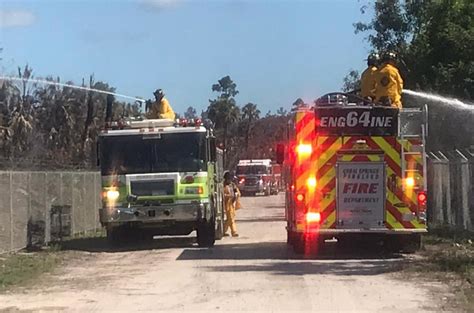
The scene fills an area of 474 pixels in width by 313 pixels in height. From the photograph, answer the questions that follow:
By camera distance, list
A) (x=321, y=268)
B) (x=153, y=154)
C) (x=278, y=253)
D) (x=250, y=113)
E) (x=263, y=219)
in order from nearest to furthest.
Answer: (x=321, y=268) < (x=278, y=253) < (x=153, y=154) < (x=263, y=219) < (x=250, y=113)

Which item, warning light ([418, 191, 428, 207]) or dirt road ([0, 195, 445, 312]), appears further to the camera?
warning light ([418, 191, 428, 207])

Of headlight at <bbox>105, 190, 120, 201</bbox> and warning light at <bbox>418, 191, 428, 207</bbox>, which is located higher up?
headlight at <bbox>105, 190, 120, 201</bbox>

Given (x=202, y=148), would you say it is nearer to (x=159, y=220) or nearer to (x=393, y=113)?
(x=159, y=220)

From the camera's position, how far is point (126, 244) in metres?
21.9

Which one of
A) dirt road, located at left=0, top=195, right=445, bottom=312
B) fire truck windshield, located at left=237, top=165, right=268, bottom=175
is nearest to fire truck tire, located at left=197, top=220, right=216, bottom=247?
dirt road, located at left=0, top=195, right=445, bottom=312

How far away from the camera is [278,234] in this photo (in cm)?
2441

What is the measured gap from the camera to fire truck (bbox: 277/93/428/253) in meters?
16.9

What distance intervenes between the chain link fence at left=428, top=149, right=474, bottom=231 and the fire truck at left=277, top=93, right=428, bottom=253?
431 cm

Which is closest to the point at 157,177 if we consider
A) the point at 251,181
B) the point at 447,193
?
the point at 447,193

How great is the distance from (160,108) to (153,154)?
2.24 metres

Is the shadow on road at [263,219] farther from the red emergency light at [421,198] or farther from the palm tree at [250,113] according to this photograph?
the palm tree at [250,113]

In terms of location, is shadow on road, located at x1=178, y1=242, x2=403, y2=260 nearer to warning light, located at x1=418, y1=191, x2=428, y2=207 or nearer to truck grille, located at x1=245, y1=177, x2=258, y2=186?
warning light, located at x1=418, y1=191, x2=428, y2=207

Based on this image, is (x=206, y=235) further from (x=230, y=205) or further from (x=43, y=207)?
(x=43, y=207)

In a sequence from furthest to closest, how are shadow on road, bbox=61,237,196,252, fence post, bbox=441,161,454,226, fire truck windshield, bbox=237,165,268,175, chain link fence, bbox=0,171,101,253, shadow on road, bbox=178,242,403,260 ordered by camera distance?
fire truck windshield, bbox=237,165,268,175
fence post, bbox=441,161,454,226
shadow on road, bbox=61,237,196,252
chain link fence, bbox=0,171,101,253
shadow on road, bbox=178,242,403,260
